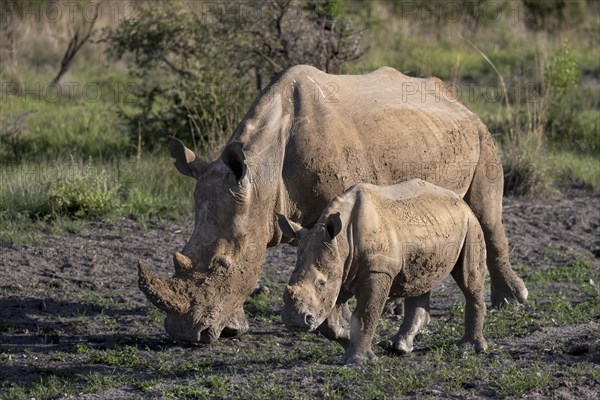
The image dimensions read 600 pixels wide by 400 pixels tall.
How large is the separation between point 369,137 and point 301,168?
576mm

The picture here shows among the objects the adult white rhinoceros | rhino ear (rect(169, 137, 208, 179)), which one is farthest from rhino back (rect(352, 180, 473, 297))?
rhino ear (rect(169, 137, 208, 179))

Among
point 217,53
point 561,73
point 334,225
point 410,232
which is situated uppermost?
point 334,225

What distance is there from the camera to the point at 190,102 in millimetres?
13914

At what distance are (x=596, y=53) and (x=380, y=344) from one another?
1372 cm

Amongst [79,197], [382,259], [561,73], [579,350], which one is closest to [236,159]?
[382,259]

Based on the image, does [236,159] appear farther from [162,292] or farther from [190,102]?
[190,102]

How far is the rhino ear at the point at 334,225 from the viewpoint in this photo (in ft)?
22.2

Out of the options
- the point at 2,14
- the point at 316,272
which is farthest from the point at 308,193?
the point at 2,14

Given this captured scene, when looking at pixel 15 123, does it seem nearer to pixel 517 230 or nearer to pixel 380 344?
pixel 517 230

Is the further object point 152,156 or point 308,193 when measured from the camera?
point 152,156

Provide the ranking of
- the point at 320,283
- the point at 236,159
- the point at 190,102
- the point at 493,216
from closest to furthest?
1. the point at 320,283
2. the point at 236,159
3. the point at 493,216
4. the point at 190,102

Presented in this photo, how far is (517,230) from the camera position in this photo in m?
11.7

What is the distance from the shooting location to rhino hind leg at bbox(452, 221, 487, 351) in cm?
764

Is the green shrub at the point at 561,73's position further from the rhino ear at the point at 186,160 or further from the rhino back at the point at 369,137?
the rhino ear at the point at 186,160
